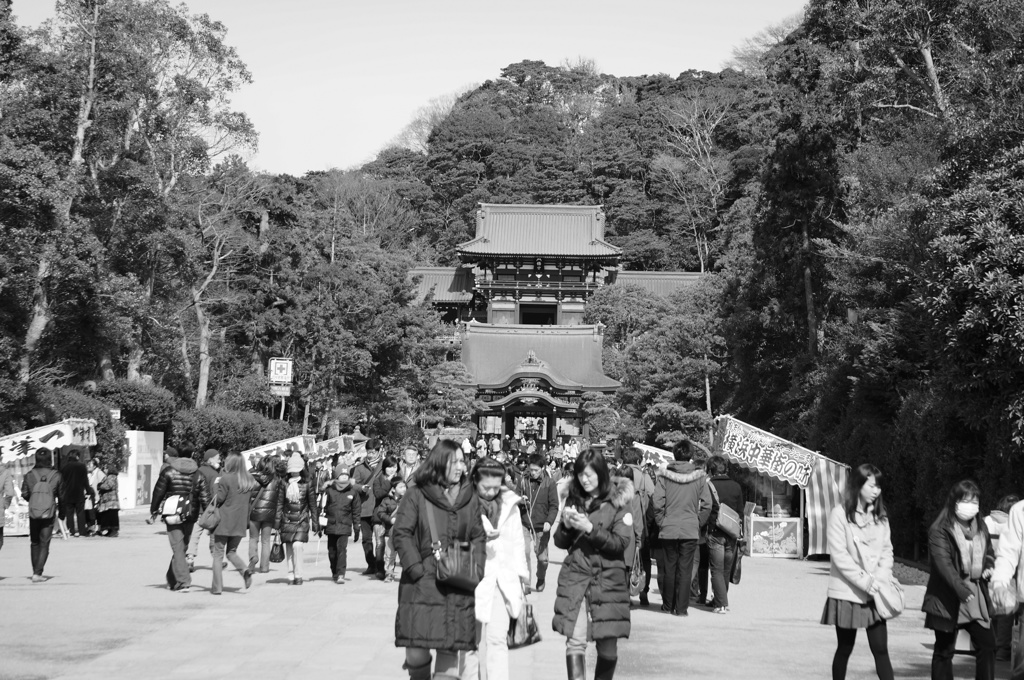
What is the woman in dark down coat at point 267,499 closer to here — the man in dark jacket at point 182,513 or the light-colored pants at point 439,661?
the man in dark jacket at point 182,513

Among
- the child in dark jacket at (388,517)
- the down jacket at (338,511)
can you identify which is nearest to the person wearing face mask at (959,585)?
the child in dark jacket at (388,517)

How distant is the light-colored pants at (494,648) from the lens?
236 inches

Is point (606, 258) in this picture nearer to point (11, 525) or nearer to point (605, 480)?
point (11, 525)

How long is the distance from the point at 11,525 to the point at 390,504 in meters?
8.94

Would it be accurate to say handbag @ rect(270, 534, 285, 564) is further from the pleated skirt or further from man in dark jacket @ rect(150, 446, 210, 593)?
the pleated skirt

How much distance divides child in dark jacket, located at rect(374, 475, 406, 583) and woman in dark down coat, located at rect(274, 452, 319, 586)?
79cm

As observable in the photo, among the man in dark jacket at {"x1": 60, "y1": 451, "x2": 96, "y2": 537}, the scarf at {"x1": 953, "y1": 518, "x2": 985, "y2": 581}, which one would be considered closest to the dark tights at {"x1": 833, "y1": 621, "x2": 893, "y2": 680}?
the scarf at {"x1": 953, "y1": 518, "x2": 985, "y2": 581}

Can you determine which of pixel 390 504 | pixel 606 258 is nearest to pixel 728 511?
pixel 390 504

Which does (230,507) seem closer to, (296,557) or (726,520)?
(296,557)

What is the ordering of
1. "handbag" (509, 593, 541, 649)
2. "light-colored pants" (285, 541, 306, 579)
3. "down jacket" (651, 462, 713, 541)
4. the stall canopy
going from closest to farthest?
"handbag" (509, 593, 541, 649) < "down jacket" (651, 462, 713, 541) < "light-colored pants" (285, 541, 306, 579) < the stall canopy

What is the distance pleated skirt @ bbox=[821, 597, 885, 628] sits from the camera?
6.18 m

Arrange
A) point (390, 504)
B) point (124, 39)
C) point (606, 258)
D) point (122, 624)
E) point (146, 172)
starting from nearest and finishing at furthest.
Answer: point (122, 624), point (390, 504), point (124, 39), point (146, 172), point (606, 258)

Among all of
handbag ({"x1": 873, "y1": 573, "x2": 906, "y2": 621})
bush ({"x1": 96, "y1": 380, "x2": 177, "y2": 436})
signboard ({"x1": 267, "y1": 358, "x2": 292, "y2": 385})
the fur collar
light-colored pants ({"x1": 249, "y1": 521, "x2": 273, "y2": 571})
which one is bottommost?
light-colored pants ({"x1": 249, "y1": 521, "x2": 273, "y2": 571})

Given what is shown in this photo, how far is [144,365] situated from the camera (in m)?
32.1
